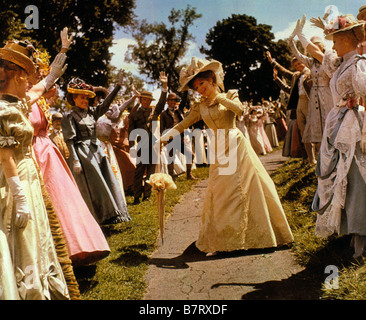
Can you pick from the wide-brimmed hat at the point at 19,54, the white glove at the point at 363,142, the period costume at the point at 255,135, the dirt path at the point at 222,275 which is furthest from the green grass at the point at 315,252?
the period costume at the point at 255,135

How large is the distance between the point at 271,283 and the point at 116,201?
9.13ft

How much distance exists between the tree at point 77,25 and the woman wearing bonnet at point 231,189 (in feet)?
17.7

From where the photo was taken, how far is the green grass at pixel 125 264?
378 centimetres

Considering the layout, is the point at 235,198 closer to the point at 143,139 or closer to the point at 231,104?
the point at 231,104

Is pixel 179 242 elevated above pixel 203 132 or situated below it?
below

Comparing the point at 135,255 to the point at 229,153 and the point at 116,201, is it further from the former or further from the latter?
the point at 229,153

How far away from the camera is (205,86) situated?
15.7ft

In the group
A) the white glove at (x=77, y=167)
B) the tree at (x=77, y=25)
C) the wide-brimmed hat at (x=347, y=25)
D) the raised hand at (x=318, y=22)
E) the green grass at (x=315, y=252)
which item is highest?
the tree at (x=77, y=25)

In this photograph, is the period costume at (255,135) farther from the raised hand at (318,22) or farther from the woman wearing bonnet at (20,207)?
the woman wearing bonnet at (20,207)

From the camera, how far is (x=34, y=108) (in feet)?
13.4

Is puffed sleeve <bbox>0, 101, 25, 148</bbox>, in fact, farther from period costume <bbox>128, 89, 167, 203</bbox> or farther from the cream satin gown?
period costume <bbox>128, 89, 167, 203</bbox>

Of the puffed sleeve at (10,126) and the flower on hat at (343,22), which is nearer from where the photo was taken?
the puffed sleeve at (10,126)
